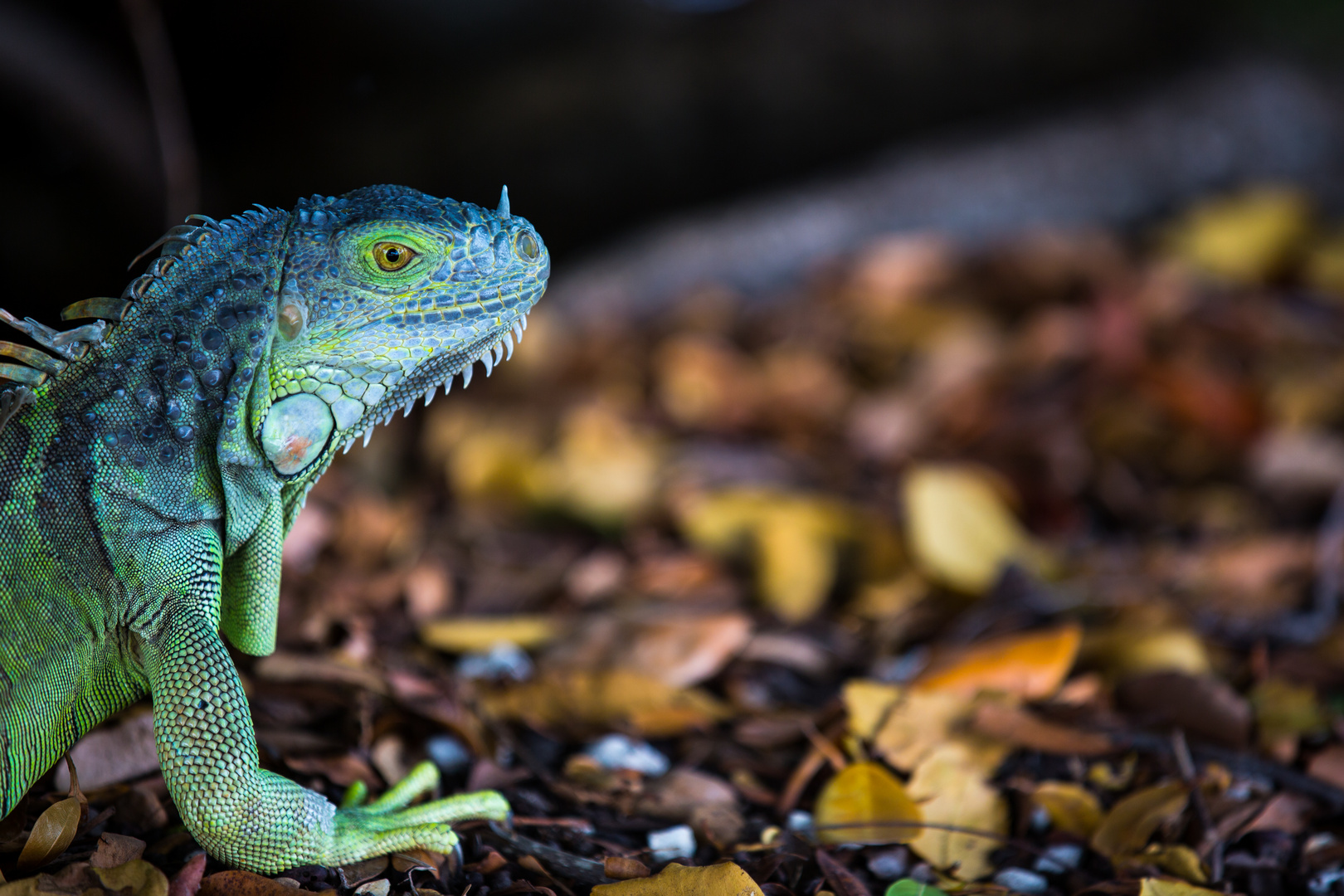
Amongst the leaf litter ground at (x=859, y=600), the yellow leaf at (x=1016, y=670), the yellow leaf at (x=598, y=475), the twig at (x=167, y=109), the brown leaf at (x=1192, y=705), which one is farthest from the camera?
the twig at (x=167, y=109)

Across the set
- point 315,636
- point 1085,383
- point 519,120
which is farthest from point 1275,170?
point 315,636

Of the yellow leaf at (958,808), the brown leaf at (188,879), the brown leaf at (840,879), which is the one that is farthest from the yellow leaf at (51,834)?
the yellow leaf at (958,808)

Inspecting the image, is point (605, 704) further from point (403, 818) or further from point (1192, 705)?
point (1192, 705)

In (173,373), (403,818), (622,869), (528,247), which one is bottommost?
(622,869)

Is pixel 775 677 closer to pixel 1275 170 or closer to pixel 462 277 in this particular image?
pixel 462 277

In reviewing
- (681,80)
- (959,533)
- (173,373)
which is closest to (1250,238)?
(959,533)

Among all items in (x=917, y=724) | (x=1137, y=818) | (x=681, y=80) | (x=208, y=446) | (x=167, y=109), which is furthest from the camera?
(x=681, y=80)

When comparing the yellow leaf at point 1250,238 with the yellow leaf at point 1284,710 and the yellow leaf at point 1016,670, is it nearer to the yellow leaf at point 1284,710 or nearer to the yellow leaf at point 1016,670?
the yellow leaf at point 1284,710
